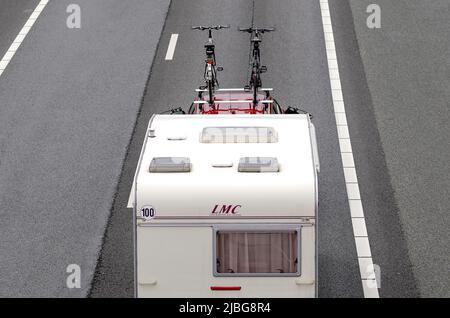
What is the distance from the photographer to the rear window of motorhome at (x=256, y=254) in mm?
12883

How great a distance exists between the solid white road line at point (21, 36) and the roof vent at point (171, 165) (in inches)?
445

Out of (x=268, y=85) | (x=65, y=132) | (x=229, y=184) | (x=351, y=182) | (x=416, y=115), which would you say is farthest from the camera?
(x=268, y=85)

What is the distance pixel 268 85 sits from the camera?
71.9 ft

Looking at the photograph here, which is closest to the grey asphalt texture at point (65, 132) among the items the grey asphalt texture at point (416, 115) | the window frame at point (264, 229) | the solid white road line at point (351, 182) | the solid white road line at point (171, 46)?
the solid white road line at point (171, 46)

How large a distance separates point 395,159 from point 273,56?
5742mm

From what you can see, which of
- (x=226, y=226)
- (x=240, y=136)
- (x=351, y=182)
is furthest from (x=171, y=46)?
(x=226, y=226)

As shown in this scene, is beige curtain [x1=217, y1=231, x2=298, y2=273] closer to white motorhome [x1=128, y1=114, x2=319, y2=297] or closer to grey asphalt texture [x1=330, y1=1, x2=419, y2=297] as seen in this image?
white motorhome [x1=128, y1=114, x2=319, y2=297]

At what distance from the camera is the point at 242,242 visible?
1294 cm

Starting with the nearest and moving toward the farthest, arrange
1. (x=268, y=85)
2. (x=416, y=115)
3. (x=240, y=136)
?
(x=240, y=136)
(x=416, y=115)
(x=268, y=85)

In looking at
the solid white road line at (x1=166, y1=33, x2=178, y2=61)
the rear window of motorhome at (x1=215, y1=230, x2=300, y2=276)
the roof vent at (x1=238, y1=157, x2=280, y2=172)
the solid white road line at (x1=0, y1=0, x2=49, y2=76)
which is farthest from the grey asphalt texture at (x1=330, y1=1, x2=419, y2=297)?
the solid white road line at (x1=0, y1=0, x2=49, y2=76)

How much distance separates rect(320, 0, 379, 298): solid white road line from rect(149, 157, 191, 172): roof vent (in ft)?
13.5

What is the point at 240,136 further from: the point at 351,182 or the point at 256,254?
the point at 351,182

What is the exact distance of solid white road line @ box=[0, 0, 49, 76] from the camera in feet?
78.2

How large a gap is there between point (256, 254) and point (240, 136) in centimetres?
195
